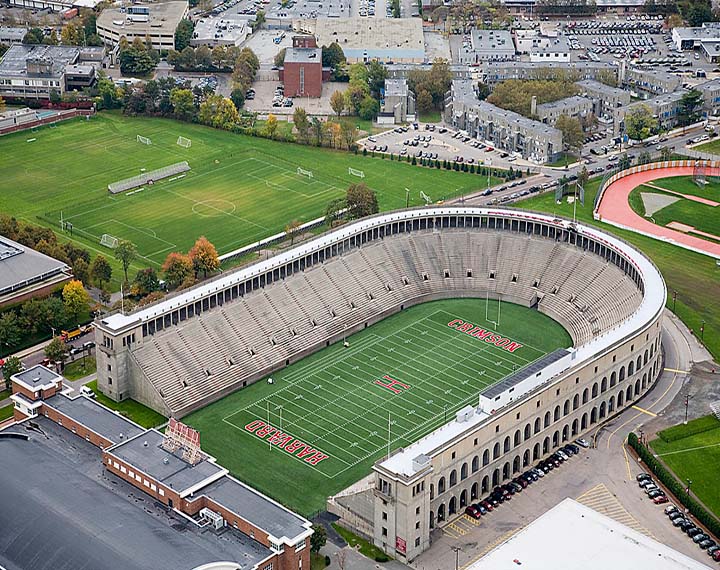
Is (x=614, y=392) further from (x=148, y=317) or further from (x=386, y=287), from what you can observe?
(x=148, y=317)

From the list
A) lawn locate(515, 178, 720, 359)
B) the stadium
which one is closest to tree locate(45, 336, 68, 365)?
the stadium

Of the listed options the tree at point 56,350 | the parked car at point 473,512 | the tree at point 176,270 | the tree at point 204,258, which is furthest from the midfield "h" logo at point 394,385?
the tree at point 56,350

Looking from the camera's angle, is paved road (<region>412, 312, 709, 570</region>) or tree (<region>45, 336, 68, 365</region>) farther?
tree (<region>45, 336, 68, 365</region>)

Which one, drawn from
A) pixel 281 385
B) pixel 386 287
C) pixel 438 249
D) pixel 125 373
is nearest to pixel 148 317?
pixel 125 373

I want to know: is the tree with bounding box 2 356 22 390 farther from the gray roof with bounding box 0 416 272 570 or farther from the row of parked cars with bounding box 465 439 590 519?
the row of parked cars with bounding box 465 439 590 519

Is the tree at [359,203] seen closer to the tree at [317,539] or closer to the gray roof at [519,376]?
the gray roof at [519,376]

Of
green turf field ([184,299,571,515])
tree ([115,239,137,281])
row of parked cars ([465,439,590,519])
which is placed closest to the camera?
row of parked cars ([465,439,590,519])
